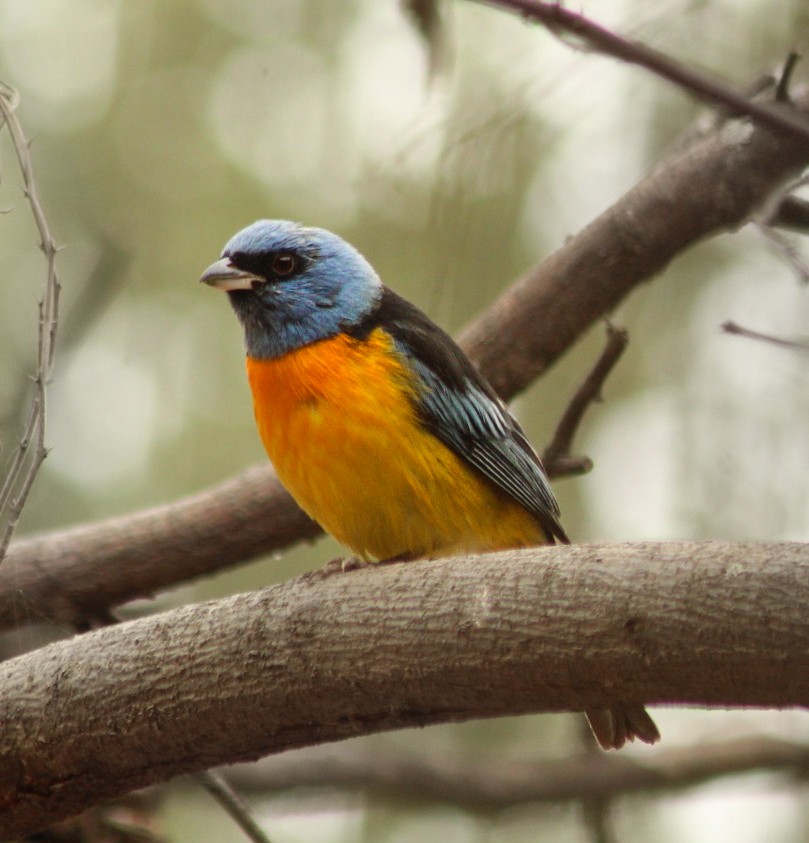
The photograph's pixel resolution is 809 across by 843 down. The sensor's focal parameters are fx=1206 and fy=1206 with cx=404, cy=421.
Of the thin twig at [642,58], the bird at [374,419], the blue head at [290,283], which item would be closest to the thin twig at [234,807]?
the bird at [374,419]

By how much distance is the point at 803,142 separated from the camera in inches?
81.4

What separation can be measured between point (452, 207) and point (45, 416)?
1.56 metres

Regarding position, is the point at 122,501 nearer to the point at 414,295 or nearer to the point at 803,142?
the point at 414,295

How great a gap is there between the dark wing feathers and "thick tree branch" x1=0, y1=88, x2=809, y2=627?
0.54 meters

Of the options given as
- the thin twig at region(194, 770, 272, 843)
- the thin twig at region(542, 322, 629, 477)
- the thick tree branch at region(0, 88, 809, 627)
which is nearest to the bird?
the thin twig at region(542, 322, 629, 477)

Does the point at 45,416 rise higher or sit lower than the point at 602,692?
higher

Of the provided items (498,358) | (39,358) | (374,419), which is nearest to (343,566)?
(374,419)

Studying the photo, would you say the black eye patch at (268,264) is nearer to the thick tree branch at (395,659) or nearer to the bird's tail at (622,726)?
the thick tree branch at (395,659)

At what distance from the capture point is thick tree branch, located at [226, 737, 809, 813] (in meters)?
5.61

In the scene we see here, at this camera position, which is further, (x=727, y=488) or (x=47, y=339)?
(x=727, y=488)

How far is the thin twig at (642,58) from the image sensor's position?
1911 mm

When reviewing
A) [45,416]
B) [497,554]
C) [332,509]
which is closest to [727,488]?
[332,509]

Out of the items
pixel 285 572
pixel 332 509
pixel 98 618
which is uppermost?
pixel 332 509

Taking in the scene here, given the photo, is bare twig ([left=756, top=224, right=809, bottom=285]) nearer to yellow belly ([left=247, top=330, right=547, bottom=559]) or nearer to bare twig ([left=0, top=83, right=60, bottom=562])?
yellow belly ([left=247, top=330, right=547, bottom=559])
